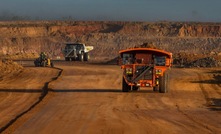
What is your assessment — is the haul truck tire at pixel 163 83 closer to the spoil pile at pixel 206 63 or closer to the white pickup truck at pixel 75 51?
the spoil pile at pixel 206 63

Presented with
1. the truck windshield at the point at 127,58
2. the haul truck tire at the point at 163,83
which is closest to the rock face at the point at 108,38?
the truck windshield at the point at 127,58

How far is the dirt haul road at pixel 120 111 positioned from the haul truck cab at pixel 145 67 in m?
0.55

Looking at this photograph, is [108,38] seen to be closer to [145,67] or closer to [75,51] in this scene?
[75,51]

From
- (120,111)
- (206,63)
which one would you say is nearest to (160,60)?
(120,111)

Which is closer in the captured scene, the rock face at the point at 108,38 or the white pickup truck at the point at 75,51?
the white pickup truck at the point at 75,51

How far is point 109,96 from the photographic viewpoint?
901 inches

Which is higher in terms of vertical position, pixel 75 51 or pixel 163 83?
pixel 163 83

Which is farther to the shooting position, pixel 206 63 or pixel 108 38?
pixel 108 38

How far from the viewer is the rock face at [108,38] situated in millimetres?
96381

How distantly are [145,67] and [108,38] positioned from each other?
82.5m

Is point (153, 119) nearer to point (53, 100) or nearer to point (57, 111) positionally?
point (57, 111)

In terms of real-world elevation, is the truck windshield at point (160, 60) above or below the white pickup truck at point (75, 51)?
above

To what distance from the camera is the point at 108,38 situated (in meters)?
106

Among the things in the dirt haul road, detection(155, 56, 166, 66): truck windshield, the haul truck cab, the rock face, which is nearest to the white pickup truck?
the rock face
